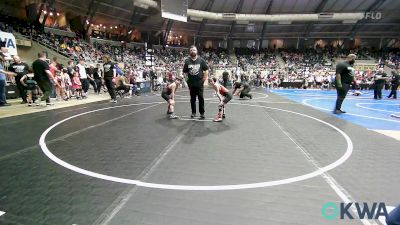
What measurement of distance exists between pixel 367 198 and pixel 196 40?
130 feet

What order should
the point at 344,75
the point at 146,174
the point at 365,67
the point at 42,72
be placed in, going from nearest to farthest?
the point at 146,174 → the point at 344,75 → the point at 42,72 → the point at 365,67

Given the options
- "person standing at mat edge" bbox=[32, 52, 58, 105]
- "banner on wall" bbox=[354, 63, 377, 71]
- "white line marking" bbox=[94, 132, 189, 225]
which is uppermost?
"banner on wall" bbox=[354, 63, 377, 71]

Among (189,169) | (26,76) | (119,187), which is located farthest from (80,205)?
(26,76)

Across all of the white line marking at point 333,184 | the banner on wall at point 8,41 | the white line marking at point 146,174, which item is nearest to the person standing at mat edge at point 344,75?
the white line marking at point 333,184


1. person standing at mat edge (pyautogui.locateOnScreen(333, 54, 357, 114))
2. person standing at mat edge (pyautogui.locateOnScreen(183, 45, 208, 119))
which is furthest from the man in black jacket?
person standing at mat edge (pyautogui.locateOnScreen(333, 54, 357, 114))

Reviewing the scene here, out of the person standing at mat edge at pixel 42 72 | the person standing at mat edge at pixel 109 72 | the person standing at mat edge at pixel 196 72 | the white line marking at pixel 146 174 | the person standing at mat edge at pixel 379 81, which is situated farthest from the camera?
the person standing at mat edge at pixel 379 81

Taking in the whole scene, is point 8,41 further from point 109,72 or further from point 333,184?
point 333,184

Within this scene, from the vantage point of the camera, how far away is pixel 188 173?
3207 millimetres

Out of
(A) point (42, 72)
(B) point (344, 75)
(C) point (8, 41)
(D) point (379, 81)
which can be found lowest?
(D) point (379, 81)

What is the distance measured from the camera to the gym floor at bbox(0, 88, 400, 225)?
229cm

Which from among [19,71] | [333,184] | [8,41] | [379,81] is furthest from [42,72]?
[379,81]

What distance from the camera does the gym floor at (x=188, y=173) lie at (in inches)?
90.0

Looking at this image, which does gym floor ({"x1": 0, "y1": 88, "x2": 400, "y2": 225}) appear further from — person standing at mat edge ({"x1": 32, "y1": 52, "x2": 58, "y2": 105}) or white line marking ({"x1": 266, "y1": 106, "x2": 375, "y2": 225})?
person standing at mat edge ({"x1": 32, "y1": 52, "x2": 58, "y2": 105})

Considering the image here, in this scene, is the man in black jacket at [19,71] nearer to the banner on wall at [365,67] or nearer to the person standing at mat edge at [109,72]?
the person standing at mat edge at [109,72]
